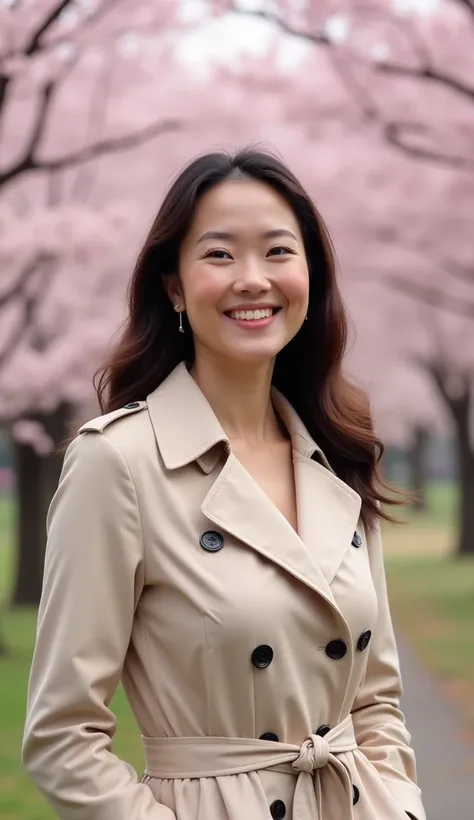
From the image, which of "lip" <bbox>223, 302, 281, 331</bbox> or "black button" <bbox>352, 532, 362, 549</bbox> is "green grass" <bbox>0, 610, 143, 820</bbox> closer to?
"black button" <bbox>352, 532, 362, 549</bbox>

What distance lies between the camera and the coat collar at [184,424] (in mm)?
2816

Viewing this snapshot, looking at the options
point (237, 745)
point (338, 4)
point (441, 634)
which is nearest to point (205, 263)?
point (237, 745)

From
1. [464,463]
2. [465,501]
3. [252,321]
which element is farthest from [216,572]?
[464,463]

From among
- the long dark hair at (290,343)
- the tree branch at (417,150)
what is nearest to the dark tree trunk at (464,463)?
the tree branch at (417,150)

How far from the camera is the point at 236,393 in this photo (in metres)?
3.03

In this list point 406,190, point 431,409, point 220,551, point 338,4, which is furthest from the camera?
point 431,409

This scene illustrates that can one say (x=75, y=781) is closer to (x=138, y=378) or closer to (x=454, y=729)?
(x=138, y=378)

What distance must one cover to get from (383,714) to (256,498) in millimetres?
641

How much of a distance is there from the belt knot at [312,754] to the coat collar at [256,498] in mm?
283

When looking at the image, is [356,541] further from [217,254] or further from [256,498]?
[217,254]

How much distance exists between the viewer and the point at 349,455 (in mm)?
3252

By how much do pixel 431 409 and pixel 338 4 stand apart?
26.5 m

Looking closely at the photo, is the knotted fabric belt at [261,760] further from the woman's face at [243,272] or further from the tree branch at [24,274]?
the tree branch at [24,274]

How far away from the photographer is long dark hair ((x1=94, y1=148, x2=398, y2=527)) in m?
2.94
